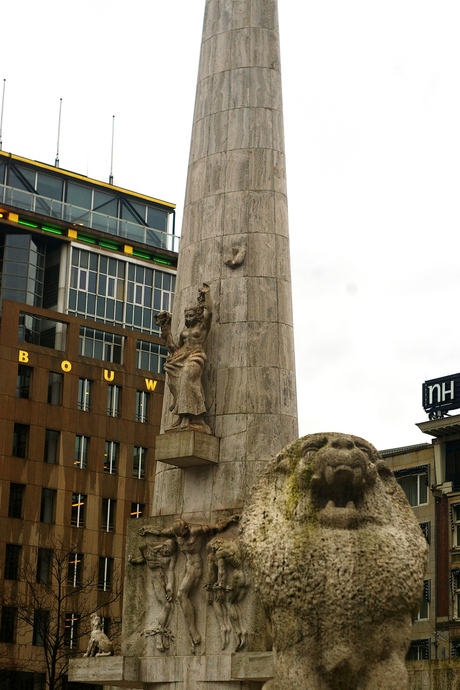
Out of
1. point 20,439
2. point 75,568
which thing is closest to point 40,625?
point 75,568

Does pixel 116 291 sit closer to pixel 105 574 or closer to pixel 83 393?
pixel 83 393

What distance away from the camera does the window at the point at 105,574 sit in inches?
2857

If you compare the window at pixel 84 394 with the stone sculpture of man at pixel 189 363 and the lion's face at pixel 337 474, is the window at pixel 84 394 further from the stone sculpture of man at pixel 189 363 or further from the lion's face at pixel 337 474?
the lion's face at pixel 337 474

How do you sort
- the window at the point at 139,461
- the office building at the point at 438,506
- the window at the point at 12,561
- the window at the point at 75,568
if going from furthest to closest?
the window at the point at 139,461 < the window at the point at 75,568 < the window at the point at 12,561 < the office building at the point at 438,506

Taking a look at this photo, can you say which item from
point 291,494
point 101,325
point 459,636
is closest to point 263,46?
point 291,494

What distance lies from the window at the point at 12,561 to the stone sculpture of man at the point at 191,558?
155 feet

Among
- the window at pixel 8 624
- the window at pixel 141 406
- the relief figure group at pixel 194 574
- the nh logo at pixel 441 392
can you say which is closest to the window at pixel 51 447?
the window at pixel 141 406

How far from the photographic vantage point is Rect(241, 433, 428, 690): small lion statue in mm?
11086

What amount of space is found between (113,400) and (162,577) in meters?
54.3

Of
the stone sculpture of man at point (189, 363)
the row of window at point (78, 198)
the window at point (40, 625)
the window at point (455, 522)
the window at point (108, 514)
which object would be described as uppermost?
the row of window at point (78, 198)

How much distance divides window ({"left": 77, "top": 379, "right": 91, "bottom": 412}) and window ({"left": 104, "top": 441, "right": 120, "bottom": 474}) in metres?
2.35

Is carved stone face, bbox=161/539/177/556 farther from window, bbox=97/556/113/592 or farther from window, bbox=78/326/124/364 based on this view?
window, bbox=78/326/124/364

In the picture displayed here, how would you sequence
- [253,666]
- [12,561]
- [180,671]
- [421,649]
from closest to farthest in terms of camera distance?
[253,666] → [180,671] → [421,649] → [12,561]

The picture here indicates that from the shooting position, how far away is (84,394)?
76.1 metres
